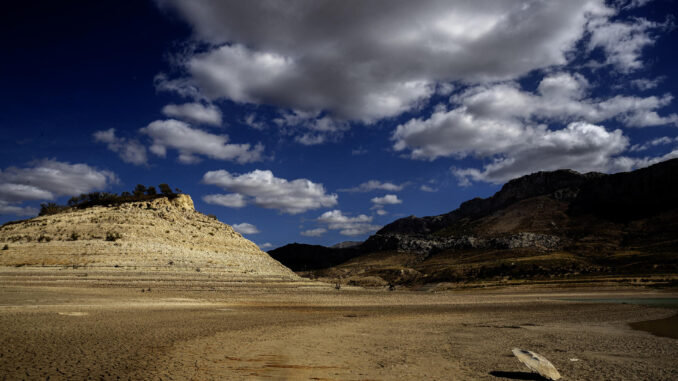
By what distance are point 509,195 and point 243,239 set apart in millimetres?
158206

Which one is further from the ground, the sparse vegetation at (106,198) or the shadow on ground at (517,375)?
the sparse vegetation at (106,198)

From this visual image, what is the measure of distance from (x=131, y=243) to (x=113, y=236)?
2676 millimetres

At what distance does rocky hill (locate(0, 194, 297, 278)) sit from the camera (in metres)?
48.3

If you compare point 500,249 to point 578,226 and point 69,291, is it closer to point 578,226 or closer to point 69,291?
point 578,226

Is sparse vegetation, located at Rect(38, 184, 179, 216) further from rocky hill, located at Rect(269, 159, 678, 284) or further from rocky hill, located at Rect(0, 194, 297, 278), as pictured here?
rocky hill, located at Rect(269, 159, 678, 284)

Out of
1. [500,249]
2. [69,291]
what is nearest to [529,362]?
[69,291]

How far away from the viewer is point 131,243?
174 ft

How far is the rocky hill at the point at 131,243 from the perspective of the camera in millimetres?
48344

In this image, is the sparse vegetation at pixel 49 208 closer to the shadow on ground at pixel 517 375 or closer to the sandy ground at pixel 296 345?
the sandy ground at pixel 296 345

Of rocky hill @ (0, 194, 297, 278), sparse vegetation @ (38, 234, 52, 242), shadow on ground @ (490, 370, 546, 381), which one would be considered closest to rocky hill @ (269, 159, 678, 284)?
rocky hill @ (0, 194, 297, 278)

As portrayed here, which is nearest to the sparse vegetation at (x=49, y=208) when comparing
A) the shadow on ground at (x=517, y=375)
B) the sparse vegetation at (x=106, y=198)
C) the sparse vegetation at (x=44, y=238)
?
the sparse vegetation at (x=106, y=198)

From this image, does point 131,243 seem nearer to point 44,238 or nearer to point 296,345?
point 44,238

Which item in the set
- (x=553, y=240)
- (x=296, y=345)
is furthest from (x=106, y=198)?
(x=553, y=240)

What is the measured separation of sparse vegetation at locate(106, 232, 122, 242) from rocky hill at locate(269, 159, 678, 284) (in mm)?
52477
